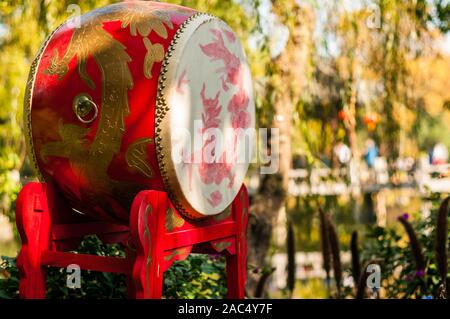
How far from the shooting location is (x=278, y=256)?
23.7 feet

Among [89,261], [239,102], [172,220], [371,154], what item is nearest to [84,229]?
[89,261]

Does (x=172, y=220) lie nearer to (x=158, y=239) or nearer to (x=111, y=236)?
(x=158, y=239)

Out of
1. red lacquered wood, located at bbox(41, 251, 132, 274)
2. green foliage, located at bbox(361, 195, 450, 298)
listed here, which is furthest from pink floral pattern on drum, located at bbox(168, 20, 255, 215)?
green foliage, located at bbox(361, 195, 450, 298)

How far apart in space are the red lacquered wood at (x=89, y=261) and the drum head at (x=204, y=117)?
0.29 metres

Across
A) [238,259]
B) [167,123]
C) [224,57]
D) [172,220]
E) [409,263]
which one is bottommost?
[409,263]

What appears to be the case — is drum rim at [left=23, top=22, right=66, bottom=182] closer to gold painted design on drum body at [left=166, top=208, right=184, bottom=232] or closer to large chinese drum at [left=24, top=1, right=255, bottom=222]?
large chinese drum at [left=24, top=1, right=255, bottom=222]

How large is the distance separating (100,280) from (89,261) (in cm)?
79

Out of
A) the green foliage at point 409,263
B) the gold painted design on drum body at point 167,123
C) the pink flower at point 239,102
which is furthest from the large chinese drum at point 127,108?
the green foliage at point 409,263

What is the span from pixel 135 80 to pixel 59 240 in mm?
695

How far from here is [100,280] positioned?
2.95m

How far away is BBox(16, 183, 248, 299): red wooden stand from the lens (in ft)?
6.81

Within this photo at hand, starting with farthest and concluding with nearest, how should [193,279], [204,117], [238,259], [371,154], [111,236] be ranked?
[371,154]
[193,279]
[238,259]
[111,236]
[204,117]

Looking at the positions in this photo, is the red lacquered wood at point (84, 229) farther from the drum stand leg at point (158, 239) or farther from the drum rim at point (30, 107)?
the drum stand leg at point (158, 239)

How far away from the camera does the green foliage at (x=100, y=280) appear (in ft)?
9.31
